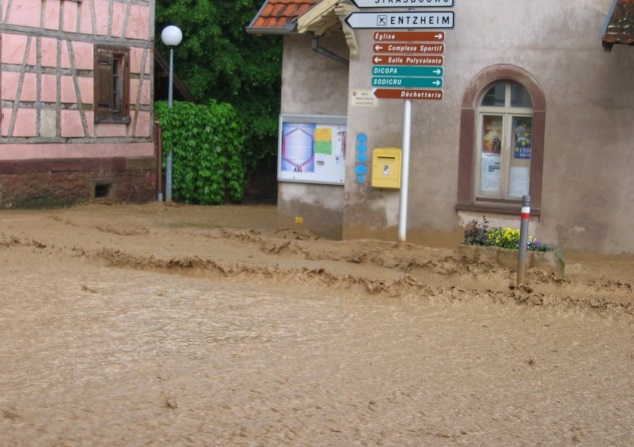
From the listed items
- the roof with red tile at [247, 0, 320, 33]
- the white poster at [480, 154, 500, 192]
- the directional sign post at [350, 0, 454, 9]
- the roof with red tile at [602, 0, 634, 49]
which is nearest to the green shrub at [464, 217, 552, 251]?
the white poster at [480, 154, 500, 192]

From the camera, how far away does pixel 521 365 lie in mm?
8305

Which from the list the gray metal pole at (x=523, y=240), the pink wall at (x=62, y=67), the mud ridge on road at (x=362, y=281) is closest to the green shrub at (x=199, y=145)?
the pink wall at (x=62, y=67)

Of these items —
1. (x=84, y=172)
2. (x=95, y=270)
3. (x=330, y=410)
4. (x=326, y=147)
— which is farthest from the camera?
(x=84, y=172)

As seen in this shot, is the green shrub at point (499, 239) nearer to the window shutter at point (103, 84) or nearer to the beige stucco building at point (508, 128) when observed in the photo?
the beige stucco building at point (508, 128)

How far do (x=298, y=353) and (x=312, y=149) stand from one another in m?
9.74

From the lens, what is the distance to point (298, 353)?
27.2 feet

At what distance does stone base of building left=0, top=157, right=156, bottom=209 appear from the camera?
772 inches

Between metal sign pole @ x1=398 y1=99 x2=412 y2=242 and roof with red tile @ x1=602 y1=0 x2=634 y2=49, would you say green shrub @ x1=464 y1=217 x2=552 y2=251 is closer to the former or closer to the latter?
metal sign pole @ x1=398 y1=99 x2=412 y2=242

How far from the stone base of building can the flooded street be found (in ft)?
19.6

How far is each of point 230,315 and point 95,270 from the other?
2913mm

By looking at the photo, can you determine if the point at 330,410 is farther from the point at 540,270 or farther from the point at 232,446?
the point at 540,270

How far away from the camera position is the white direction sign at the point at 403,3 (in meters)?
14.4

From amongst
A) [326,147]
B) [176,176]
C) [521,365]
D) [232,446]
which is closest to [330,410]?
[232,446]

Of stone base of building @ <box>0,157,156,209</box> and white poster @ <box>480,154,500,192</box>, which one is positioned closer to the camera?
white poster @ <box>480,154,500,192</box>
